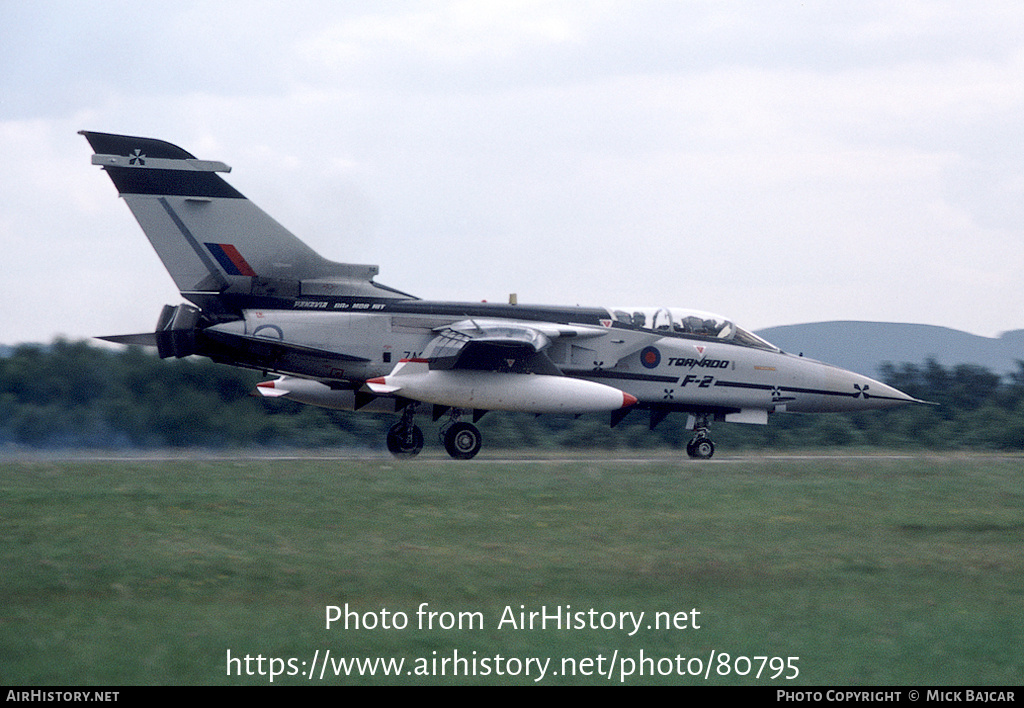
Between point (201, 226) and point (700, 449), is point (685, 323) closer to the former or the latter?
point (700, 449)

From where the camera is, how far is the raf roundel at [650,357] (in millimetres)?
20703

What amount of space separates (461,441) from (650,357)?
3981mm

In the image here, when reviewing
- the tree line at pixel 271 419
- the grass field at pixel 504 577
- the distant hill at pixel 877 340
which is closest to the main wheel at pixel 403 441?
the tree line at pixel 271 419

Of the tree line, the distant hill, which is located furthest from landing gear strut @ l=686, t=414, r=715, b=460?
the distant hill

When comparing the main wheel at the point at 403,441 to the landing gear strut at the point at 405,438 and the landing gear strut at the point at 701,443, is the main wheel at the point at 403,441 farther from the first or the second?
the landing gear strut at the point at 701,443

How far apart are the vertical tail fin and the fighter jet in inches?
0.8

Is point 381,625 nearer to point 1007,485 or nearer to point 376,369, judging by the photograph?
point 1007,485

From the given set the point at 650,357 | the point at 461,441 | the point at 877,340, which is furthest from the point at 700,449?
the point at 877,340

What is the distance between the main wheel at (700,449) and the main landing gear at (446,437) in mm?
4338

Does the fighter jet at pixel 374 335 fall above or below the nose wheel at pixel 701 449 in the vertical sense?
above

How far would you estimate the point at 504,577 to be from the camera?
334 inches

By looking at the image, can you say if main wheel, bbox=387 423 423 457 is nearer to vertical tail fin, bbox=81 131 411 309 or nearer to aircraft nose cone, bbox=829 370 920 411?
vertical tail fin, bbox=81 131 411 309
